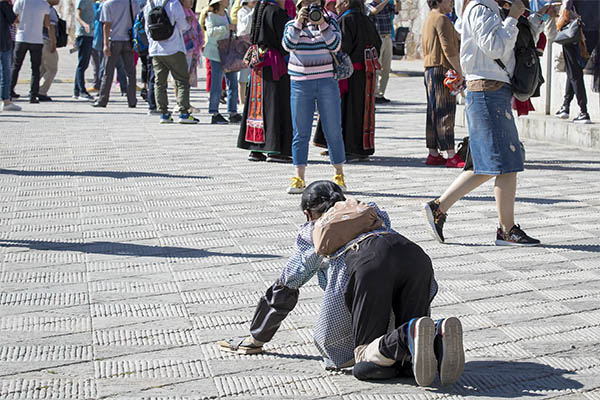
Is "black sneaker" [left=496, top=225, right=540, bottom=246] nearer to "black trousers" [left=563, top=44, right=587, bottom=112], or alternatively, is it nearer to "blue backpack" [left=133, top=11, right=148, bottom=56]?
"black trousers" [left=563, top=44, right=587, bottom=112]

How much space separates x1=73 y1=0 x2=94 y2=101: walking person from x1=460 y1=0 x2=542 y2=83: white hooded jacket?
11685 mm

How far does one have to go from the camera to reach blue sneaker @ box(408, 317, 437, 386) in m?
3.66

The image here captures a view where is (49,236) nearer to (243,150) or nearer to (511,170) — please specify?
(511,170)

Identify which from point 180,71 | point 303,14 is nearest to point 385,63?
point 180,71

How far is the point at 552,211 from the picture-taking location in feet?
24.5

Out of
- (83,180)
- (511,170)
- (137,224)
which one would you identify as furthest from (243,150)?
(511,170)

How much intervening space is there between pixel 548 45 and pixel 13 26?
7.77m

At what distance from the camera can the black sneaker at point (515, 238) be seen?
631 centimetres

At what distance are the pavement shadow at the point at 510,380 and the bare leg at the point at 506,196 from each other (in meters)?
2.24

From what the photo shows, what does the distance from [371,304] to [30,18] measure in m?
12.6

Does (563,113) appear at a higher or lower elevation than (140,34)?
lower

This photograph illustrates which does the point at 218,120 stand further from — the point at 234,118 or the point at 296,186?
the point at 296,186

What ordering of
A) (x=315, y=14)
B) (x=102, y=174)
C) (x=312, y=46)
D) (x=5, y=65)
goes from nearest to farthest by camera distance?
1. (x=315, y=14)
2. (x=312, y=46)
3. (x=102, y=174)
4. (x=5, y=65)

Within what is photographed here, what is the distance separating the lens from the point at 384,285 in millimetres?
3885
